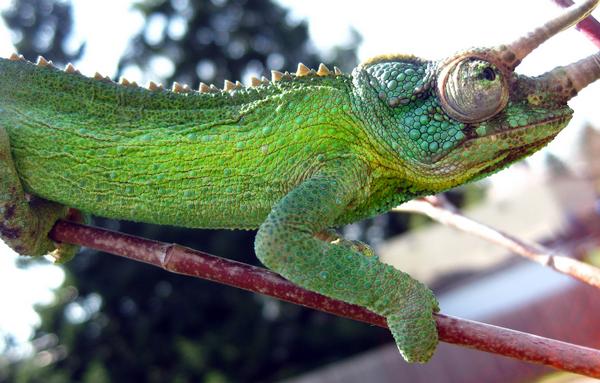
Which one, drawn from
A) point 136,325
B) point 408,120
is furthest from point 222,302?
point 408,120

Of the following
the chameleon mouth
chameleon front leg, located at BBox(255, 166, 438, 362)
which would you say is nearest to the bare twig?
the chameleon mouth

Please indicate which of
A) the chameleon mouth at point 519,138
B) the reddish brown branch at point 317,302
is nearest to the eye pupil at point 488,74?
the chameleon mouth at point 519,138

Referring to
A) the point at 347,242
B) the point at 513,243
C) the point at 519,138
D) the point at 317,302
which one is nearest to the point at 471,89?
the point at 519,138

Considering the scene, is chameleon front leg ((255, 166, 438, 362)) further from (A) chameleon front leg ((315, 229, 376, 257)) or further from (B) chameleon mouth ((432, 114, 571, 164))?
(B) chameleon mouth ((432, 114, 571, 164))

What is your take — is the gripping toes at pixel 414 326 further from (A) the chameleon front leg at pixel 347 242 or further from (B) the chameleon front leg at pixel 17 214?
(B) the chameleon front leg at pixel 17 214

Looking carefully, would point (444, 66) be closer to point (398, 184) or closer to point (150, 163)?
point (398, 184)

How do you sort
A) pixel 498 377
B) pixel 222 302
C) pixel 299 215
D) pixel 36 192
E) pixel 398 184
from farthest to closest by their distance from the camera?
pixel 222 302 < pixel 498 377 < pixel 36 192 < pixel 398 184 < pixel 299 215

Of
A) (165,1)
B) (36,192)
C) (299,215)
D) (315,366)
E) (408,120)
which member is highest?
(165,1)
